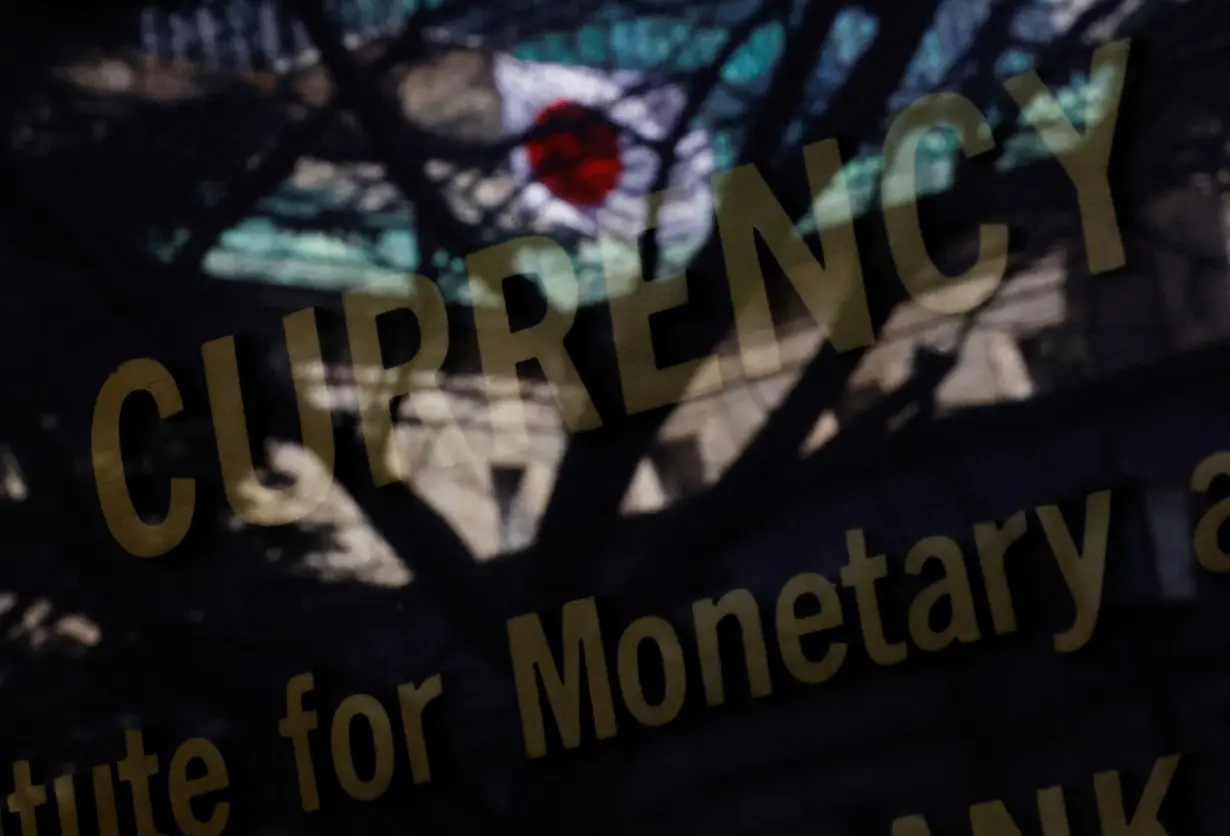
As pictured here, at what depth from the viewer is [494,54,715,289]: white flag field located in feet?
9.58

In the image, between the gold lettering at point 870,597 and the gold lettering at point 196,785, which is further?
the gold lettering at point 196,785

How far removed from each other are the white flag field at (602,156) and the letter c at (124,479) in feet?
2.83

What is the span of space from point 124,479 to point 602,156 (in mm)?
1203

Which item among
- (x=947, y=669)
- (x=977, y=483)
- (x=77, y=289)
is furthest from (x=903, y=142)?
(x=77, y=289)

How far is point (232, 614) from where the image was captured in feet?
10.6

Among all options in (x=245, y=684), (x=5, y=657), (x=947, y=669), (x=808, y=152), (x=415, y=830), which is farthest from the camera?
(x=5, y=657)

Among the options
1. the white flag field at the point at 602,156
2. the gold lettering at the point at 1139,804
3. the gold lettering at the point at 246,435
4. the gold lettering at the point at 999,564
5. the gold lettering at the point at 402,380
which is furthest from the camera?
the gold lettering at the point at 246,435

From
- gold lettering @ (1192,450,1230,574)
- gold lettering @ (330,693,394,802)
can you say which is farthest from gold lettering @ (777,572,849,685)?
gold lettering @ (330,693,394,802)

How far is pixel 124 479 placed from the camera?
3350 millimetres

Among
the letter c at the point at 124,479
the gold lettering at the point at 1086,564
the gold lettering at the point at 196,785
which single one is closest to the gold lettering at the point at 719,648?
the gold lettering at the point at 1086,564

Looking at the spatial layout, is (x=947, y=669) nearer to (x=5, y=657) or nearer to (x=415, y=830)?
(x=415, y=830)

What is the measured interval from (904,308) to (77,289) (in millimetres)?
1845

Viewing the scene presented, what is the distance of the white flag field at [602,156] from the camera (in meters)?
2.92

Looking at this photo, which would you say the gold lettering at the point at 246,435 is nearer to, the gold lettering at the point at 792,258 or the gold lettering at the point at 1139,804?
the gold lettering at the point at 792,258
